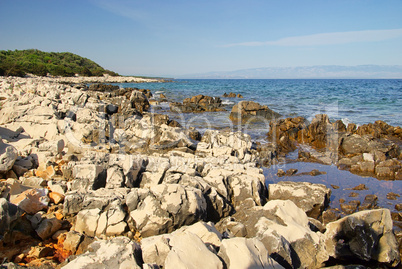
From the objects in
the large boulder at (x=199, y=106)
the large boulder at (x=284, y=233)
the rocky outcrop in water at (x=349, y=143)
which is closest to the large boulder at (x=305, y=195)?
the large boulder at (x=284, y=233)

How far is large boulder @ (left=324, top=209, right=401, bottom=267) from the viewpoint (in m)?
3.64

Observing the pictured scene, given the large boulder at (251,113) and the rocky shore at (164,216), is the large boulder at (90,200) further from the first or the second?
the large boulder at (251,113)

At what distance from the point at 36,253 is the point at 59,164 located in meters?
2.85

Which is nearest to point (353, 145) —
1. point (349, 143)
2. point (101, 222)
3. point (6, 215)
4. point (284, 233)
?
point (349, 143)

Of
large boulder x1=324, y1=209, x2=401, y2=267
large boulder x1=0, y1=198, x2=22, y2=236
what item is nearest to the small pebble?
large boulder x1=324, y1=209, x2=401, y2=267

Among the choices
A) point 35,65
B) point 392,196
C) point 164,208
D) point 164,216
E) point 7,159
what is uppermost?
point 35,65

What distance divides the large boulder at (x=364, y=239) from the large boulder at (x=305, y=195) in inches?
55.0

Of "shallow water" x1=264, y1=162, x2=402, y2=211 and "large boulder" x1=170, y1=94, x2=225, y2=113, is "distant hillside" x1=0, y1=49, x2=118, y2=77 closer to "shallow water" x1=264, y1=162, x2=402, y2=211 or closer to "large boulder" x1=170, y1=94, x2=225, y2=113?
"large boulder" x1=170, y1=94, x2=225, y2=113

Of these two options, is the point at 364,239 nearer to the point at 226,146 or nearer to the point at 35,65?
the point at 226,146

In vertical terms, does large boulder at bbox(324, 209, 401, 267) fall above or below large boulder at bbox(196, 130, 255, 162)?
below

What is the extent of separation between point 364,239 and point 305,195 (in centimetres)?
181

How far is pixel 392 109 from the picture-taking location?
20.6m

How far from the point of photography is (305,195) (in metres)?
5.48

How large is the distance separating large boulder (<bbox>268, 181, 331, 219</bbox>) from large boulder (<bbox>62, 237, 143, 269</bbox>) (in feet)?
11.2
